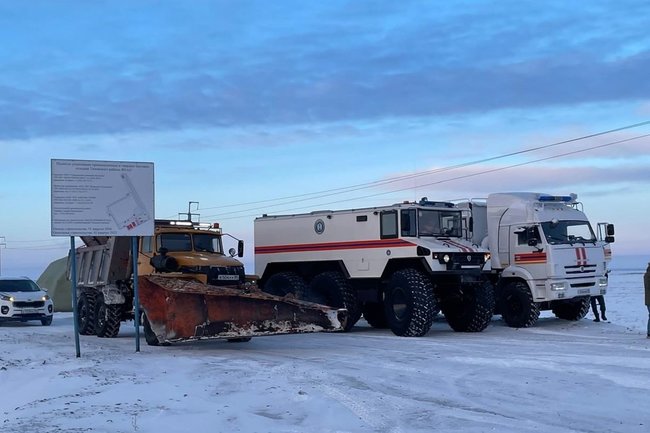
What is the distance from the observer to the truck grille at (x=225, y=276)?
1670 cm

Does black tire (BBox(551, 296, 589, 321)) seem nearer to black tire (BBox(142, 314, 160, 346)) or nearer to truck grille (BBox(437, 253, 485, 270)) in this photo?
truck grille (BBox(437, 253, 485, 270))

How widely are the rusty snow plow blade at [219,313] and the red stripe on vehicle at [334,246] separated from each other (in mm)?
3965

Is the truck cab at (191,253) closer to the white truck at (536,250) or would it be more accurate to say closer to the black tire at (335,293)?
the black tire at (335,293)

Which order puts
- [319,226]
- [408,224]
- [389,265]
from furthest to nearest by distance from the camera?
[319,226] → [389,265] → [408,224]

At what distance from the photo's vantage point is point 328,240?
21.0 metres

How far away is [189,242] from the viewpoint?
17984mm

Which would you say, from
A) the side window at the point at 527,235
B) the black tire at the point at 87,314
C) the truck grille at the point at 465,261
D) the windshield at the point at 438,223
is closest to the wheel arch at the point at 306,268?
the windshield at the point at 438,223

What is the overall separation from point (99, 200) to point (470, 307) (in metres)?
9.63

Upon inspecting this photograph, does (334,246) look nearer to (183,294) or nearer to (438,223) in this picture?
(438,223)

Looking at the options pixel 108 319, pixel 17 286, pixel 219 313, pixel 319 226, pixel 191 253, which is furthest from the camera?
pixel 17 286

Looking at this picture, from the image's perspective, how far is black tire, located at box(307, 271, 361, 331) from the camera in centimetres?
2036

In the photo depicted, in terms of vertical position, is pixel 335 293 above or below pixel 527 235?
below

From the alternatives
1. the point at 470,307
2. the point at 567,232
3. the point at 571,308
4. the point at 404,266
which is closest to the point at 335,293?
the point at 404,266

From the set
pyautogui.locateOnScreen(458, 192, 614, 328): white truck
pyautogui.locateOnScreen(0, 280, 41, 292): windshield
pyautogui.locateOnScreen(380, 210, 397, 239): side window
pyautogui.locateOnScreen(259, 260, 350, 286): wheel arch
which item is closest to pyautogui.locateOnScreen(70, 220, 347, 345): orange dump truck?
pyautogui.locateOnScreen(259, 260, 350, 286): wheel arch
